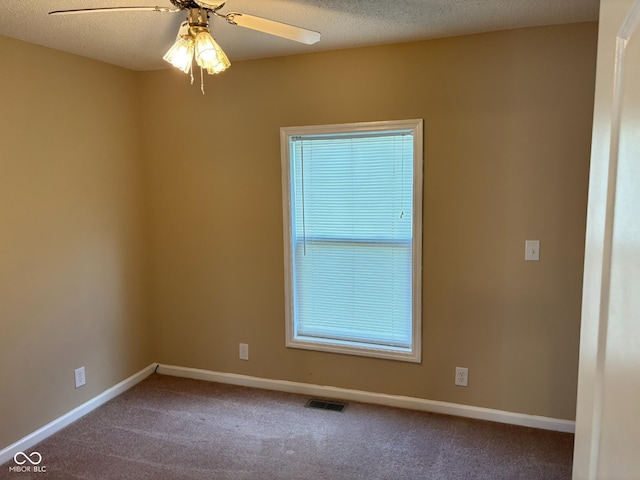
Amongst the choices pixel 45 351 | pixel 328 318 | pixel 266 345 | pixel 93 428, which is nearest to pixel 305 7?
pixel 328 318

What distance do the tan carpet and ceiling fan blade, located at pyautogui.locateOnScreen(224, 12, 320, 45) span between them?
2.10 meters

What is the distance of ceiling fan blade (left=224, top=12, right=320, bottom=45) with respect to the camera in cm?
167

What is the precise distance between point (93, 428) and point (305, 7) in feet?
8.96

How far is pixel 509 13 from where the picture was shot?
2232 mm

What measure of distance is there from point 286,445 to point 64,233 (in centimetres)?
187

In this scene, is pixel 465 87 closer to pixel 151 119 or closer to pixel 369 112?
pixel 369 112

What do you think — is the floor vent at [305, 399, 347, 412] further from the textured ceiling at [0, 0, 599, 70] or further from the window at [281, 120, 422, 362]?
the textured ceiling at [0, 0, 599, 70]

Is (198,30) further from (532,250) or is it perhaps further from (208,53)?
(532,250)

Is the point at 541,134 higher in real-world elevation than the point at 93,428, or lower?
higher

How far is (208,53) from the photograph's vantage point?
1.64 metres

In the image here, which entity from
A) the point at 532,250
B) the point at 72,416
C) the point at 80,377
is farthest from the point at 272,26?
the point at 72,416

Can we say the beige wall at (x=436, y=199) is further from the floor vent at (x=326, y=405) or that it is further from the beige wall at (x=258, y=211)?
the floor vent at (x=326, y=405)

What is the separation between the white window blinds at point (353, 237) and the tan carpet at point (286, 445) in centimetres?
54

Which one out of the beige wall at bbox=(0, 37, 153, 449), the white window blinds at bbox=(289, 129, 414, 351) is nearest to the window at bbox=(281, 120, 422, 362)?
the white window blinds at bbox=(289, 129, 414, 351)
